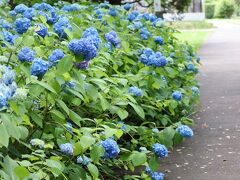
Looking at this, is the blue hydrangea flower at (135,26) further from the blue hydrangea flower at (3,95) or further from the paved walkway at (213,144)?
the blue hydrangea flower at (3,95)

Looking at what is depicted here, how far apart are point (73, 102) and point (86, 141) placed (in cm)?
53

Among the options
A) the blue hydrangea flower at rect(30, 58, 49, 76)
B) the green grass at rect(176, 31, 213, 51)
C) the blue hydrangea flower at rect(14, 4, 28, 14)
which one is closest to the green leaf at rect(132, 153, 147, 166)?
the blue hydrangea flower at rect(30, 58, 49, 76)

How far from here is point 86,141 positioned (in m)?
2.97

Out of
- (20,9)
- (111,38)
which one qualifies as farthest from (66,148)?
(20,9)

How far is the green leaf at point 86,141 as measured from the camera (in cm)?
293

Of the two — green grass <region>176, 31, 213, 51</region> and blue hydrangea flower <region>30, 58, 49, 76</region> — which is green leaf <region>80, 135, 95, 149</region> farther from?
green grass <region>176, 31, 213, 51</region>

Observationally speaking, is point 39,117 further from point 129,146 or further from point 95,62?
point 129,146

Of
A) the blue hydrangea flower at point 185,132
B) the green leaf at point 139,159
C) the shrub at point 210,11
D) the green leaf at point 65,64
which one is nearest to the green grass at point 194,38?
the blue hydrangea flower at point 185,132

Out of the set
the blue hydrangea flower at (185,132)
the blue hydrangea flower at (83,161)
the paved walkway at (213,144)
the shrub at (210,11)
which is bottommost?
the shrub at (210,11)

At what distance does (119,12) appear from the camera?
7.41 meters

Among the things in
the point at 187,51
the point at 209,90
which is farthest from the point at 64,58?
the point at 209,90

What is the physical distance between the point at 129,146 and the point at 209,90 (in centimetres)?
516

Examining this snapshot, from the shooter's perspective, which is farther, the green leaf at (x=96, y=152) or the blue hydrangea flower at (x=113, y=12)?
the blue hydrangea flower at (x=113, y=12)

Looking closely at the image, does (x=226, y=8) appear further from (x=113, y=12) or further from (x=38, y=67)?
(x=38, y=67)
